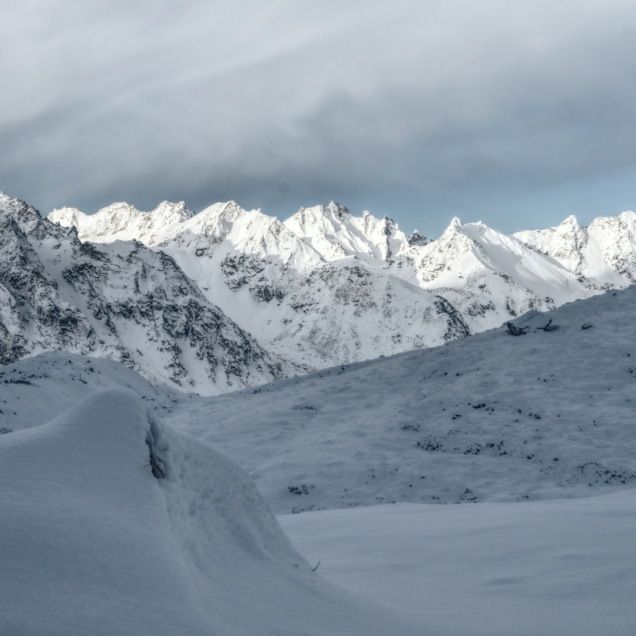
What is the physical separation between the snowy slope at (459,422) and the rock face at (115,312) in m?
95.9

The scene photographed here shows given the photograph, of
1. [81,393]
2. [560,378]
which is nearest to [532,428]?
[560,378]

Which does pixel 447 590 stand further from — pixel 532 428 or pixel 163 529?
pixel 532 428

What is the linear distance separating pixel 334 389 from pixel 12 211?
153m

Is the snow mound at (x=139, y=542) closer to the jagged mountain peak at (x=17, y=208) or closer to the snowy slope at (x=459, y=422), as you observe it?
the snowy slope at (x=459, y=422)

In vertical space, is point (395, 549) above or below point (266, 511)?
below

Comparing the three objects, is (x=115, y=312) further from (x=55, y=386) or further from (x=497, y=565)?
(x=497, y=565)

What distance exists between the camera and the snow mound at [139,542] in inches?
108

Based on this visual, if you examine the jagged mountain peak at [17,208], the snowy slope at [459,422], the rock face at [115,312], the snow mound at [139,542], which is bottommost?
the snowy slope at [459,422]

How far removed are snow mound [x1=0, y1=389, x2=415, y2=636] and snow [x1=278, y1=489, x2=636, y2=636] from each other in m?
1.06

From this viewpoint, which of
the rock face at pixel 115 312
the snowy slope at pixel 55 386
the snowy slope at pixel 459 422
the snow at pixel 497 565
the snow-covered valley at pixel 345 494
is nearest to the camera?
the snow-covered valley at pixel 345 494

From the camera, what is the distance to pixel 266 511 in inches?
204

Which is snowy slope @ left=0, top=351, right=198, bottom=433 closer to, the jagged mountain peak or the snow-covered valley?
the snow-covered valley

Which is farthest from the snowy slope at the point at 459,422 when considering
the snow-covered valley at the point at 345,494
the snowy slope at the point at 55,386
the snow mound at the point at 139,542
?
the snow mound at the point at 139,542

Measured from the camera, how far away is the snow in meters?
4.46
